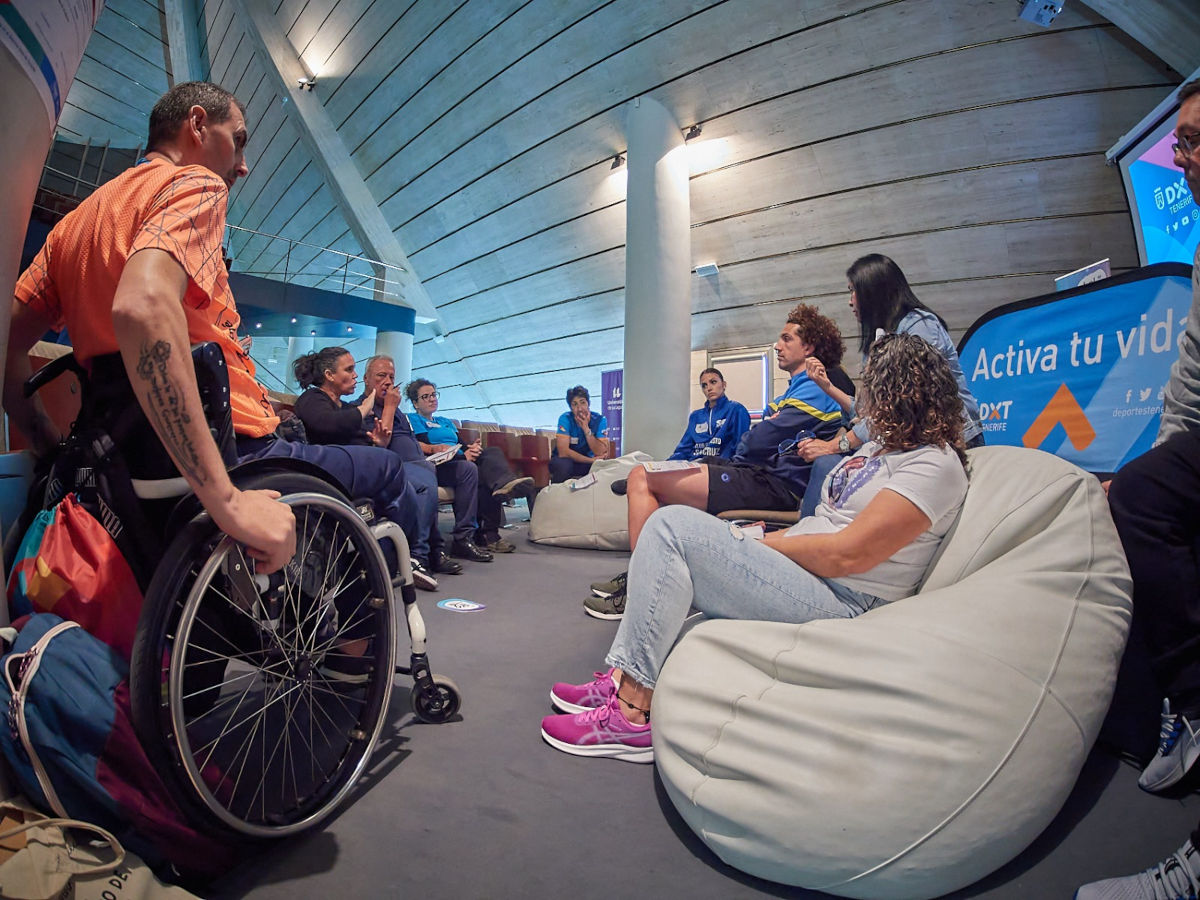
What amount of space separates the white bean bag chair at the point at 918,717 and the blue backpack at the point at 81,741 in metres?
0.75

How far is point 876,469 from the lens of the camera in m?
1.21

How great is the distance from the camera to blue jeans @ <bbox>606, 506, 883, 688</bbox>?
1132 mm

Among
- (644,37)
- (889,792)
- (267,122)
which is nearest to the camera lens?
(889,792)

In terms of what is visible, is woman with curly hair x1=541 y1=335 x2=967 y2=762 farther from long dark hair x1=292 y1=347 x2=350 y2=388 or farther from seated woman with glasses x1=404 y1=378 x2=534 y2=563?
seated woman with glasses x1=404 y1=378 x2=534 y2=563

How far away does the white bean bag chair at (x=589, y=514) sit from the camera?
149 inches

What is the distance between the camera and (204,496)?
2.32ft

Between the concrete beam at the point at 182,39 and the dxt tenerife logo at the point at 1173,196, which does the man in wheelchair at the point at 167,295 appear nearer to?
the dxt tenerife logo at the point at 1173,196

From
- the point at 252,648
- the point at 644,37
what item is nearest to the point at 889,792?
the point at 252,648

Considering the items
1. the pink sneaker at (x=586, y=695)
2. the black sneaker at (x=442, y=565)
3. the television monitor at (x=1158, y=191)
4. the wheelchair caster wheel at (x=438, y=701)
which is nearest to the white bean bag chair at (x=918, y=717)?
the pink sneaker at (x=586, y=695)

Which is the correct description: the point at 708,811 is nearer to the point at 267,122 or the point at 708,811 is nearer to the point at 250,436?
the point at 250,436

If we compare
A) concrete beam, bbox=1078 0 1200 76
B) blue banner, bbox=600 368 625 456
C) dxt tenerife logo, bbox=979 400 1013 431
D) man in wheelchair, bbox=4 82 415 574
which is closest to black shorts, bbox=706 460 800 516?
dxt tenerife logo, bbox=979 400 1013 431

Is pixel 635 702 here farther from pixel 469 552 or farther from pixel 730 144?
pixel 730 144

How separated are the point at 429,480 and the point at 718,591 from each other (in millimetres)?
2215

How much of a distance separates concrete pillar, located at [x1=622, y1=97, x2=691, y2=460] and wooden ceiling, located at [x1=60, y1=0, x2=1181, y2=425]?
741 mm
